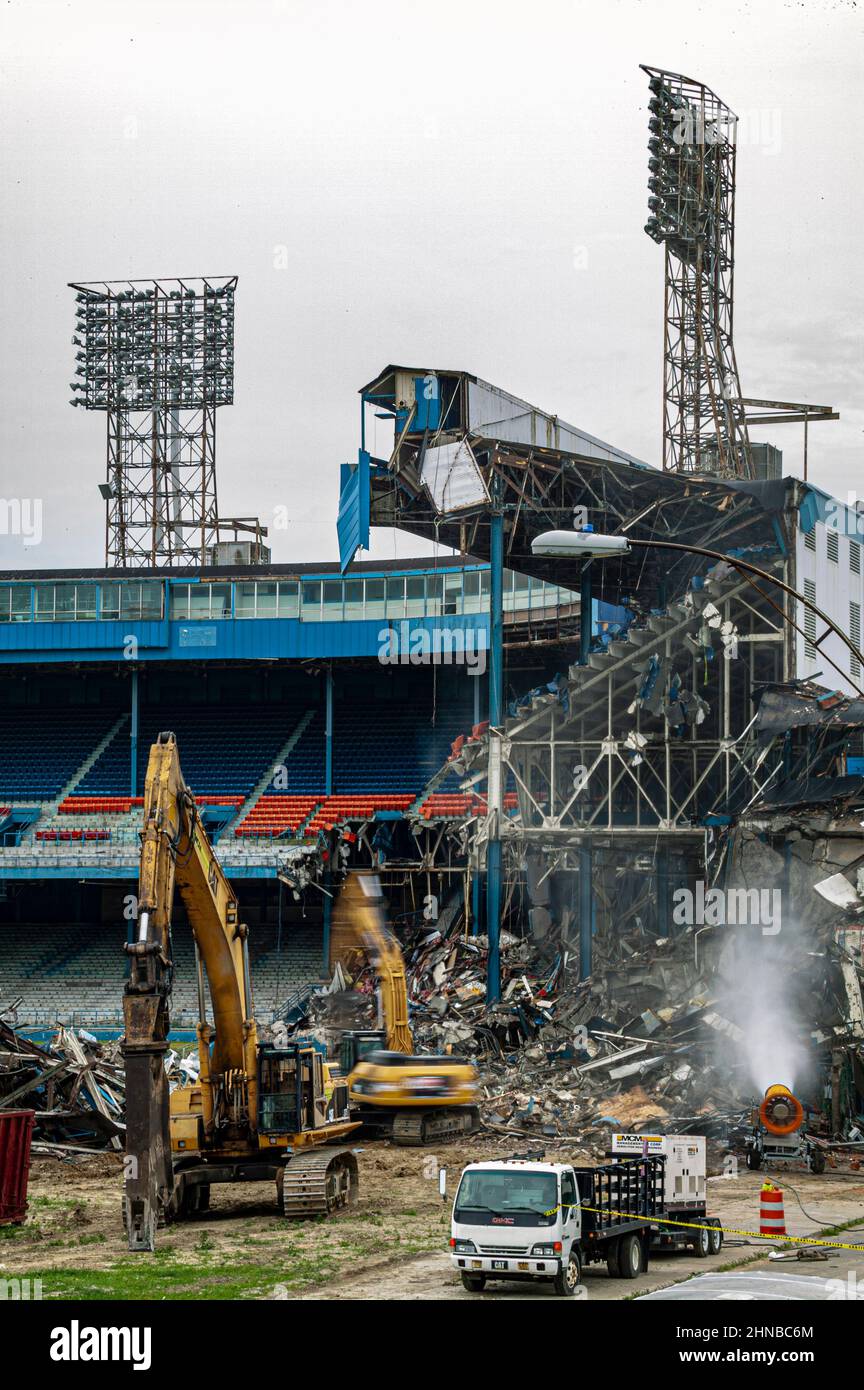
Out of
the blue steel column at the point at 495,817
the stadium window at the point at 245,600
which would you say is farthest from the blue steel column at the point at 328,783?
the blue steel column at the point at 495,817

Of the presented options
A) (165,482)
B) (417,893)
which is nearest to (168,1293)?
(417,893)

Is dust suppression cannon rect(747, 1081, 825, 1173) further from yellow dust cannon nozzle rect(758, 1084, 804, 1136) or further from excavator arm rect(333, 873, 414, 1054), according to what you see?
excavator arm rect(333, 873, 414, 1054)

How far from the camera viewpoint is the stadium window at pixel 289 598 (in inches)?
2552

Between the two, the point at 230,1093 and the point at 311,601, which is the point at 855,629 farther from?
the point at 230,1093

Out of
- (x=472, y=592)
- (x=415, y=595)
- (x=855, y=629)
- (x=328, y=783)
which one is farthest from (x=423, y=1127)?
(x=415, y=595)

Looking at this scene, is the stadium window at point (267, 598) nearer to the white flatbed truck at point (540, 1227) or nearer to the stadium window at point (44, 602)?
the stadium window at point (44, 602)

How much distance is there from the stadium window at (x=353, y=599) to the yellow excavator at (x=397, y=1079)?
2944cm

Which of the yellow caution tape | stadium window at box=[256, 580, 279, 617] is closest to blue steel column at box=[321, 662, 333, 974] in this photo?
stadium window at box=[256, 580, 279, 617]

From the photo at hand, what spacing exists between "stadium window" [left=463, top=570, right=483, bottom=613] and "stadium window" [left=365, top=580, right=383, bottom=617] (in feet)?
10.5

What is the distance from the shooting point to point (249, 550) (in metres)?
77.2

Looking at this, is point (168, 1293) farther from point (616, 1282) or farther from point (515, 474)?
point (515, 474)

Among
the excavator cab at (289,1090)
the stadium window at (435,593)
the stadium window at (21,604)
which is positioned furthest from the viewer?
the stadium window at (21,604)

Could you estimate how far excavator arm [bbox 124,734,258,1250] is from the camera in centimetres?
2139

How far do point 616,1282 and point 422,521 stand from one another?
28.7 m
